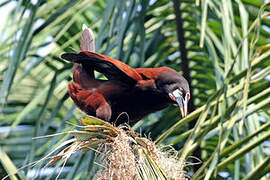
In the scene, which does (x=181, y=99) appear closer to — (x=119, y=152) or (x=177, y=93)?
(x=177, y=93)

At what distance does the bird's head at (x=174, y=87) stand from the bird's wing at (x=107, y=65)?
144 millimetres

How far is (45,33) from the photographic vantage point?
293 centimetres

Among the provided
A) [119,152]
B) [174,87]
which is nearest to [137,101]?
[174,87]

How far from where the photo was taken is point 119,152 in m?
1.71

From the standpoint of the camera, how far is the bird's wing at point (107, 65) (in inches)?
92.4

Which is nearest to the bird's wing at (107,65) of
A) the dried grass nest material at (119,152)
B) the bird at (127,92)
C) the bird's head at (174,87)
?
the bird at (127,92)

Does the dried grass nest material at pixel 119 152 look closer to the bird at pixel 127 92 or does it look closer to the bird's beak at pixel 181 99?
the bird's beak at pixel 181 99

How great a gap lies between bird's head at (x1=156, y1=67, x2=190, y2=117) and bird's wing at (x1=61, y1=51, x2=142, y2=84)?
144 mm

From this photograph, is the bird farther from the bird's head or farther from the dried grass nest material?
the dried grass nest material

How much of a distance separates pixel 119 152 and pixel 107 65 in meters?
0.87

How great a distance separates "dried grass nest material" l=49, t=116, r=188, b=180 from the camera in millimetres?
1635

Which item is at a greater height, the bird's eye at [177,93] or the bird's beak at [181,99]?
the bird's eye at [177,93]

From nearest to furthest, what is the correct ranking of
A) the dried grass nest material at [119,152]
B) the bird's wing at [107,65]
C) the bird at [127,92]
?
the dried grass nest material at [119,152] → the bird's wing at [107,65] → the bird at [127,92]

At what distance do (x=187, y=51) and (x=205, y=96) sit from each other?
1.25ft
